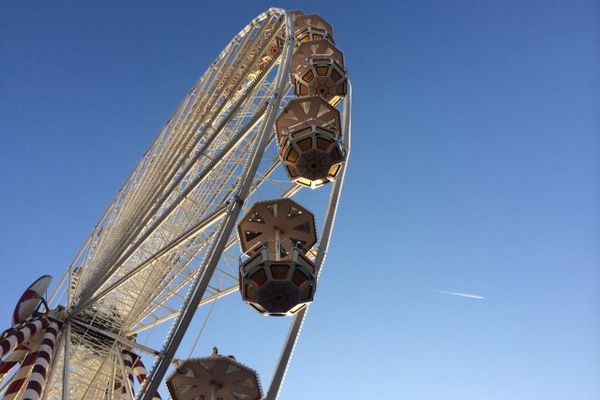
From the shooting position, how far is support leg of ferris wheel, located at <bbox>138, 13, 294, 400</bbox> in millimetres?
8914

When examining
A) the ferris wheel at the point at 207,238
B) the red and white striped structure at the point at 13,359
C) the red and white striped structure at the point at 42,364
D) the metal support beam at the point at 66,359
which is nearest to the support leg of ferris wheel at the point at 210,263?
the ferris wheel at the point at 207,238

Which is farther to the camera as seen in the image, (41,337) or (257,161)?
(41,337)

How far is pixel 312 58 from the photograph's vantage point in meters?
16.4

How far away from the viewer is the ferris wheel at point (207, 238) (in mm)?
11195

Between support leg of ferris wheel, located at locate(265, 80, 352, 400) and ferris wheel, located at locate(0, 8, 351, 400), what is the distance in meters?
0.03

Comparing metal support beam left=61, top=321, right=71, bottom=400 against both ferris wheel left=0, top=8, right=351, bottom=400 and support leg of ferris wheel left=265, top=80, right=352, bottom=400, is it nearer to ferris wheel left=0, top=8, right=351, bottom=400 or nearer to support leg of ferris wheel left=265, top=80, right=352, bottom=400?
ferris wheel left=0, top=8, right=351, bottom=400

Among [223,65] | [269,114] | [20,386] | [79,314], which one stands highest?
[223,65]

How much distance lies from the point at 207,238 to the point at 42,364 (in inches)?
223

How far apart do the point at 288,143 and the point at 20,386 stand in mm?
10229

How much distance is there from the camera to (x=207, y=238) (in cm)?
1580

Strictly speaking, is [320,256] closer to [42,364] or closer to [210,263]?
[210,263]

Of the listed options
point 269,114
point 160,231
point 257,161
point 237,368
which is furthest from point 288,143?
point 160,231

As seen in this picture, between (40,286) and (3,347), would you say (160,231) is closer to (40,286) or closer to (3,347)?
(40,286)

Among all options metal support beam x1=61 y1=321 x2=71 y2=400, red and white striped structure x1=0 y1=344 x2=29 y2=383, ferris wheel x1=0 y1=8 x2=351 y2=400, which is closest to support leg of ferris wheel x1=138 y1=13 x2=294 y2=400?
ferris wheel x1=0 y1=8 x2=351 y2=400
